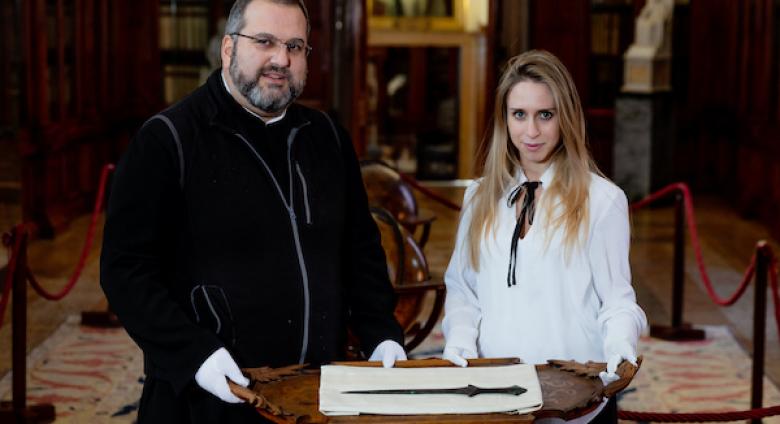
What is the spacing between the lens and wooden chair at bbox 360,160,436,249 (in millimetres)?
8031

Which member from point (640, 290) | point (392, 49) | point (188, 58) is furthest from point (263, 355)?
point (392, 49)

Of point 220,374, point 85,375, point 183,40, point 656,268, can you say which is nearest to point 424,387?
Answer: point 220,374

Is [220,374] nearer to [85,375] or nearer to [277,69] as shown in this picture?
[277,69]

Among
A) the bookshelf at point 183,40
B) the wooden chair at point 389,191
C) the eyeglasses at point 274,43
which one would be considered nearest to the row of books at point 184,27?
the bookshelf at point 183,40

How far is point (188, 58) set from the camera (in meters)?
14.8

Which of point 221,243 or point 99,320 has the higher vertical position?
point 221,243

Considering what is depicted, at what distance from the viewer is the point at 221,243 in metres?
3.20

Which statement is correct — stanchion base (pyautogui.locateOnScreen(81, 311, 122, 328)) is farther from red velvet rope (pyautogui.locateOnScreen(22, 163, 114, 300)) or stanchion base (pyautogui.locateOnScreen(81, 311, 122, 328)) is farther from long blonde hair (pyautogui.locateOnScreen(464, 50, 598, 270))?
long blonde hair (pyautogui.locateOnScreen(464, 50, 598, 270))

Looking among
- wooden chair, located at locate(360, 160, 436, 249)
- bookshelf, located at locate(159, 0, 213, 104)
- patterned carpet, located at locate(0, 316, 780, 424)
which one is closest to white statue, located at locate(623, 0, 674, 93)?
bookshelf, located at locate(159, 0, 213, 104)

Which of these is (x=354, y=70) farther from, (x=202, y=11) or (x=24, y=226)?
(x=24, y=226)

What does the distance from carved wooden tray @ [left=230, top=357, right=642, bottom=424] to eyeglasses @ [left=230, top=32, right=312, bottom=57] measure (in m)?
0.74

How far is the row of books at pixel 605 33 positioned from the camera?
1592 centimetres

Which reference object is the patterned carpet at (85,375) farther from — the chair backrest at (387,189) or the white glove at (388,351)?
the white glove at (388,351)

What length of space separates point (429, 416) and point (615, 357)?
0.59 m
